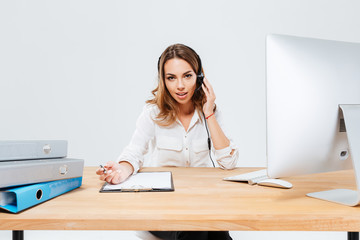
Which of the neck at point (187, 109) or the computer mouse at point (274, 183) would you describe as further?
the neck at point (187, 109)

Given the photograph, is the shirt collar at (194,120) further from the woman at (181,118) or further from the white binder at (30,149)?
the white binder at (30,149)

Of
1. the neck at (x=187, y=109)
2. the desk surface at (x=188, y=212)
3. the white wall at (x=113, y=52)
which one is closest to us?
the desk surface at (x=188, y=212)

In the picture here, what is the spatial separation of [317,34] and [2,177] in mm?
3157

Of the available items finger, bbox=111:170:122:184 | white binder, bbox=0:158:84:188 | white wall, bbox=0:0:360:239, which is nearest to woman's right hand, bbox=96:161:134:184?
finger, bbox=111:170:122:184

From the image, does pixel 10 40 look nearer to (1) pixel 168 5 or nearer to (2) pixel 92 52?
(2) pixel 92 52

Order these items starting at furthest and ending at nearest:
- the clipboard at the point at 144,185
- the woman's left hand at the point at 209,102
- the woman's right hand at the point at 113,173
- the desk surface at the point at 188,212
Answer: the woman's left hand at the point at 209,102 < the woman's right hand at the point at 113,173 < the clipboard at the point at 144,185 < the desk surface at the point at 188,212

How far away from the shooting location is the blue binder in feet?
2.24

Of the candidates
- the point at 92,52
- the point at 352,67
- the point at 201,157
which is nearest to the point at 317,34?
the point at 201,157

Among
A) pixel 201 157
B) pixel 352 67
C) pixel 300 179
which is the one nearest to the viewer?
pixel 352 67

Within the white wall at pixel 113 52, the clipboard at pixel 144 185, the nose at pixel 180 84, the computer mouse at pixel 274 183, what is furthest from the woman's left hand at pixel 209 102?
the white wall at pixel 113 52

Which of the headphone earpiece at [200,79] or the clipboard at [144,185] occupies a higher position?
the headphone earpiece at [200,79]

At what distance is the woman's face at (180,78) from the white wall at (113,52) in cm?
126

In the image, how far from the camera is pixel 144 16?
2.99m

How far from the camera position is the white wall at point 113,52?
2.95m
